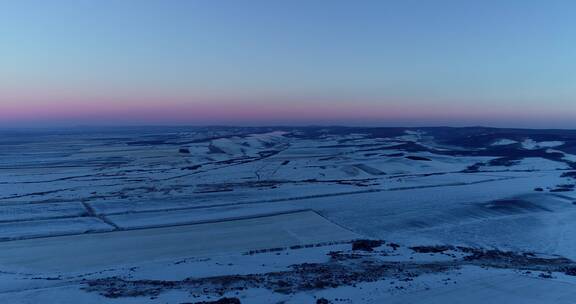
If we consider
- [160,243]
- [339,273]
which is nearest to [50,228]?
[160,243]

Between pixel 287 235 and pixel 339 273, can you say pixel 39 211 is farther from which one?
pixel 339 273

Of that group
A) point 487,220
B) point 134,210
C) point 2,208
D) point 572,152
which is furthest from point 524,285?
point 572,152

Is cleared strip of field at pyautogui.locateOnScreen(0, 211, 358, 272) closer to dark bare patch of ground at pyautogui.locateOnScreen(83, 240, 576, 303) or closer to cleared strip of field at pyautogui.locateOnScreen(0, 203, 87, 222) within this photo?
dark bare patch of ground at pyautogui.locateOnScreen(83, 240, 576, 303)

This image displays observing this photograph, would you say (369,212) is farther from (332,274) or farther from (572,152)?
(572,152)

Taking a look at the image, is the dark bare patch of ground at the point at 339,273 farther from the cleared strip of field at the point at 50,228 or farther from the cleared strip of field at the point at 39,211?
the cleared strip of field at the point at 39,211

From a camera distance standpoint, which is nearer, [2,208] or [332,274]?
[332,274]

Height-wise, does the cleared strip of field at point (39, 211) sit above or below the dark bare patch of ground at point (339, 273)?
below

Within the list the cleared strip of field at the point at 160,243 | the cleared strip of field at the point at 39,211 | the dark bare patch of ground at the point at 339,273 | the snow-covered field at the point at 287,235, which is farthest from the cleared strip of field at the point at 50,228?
the dark bare patch of ground at the point at 339,273
